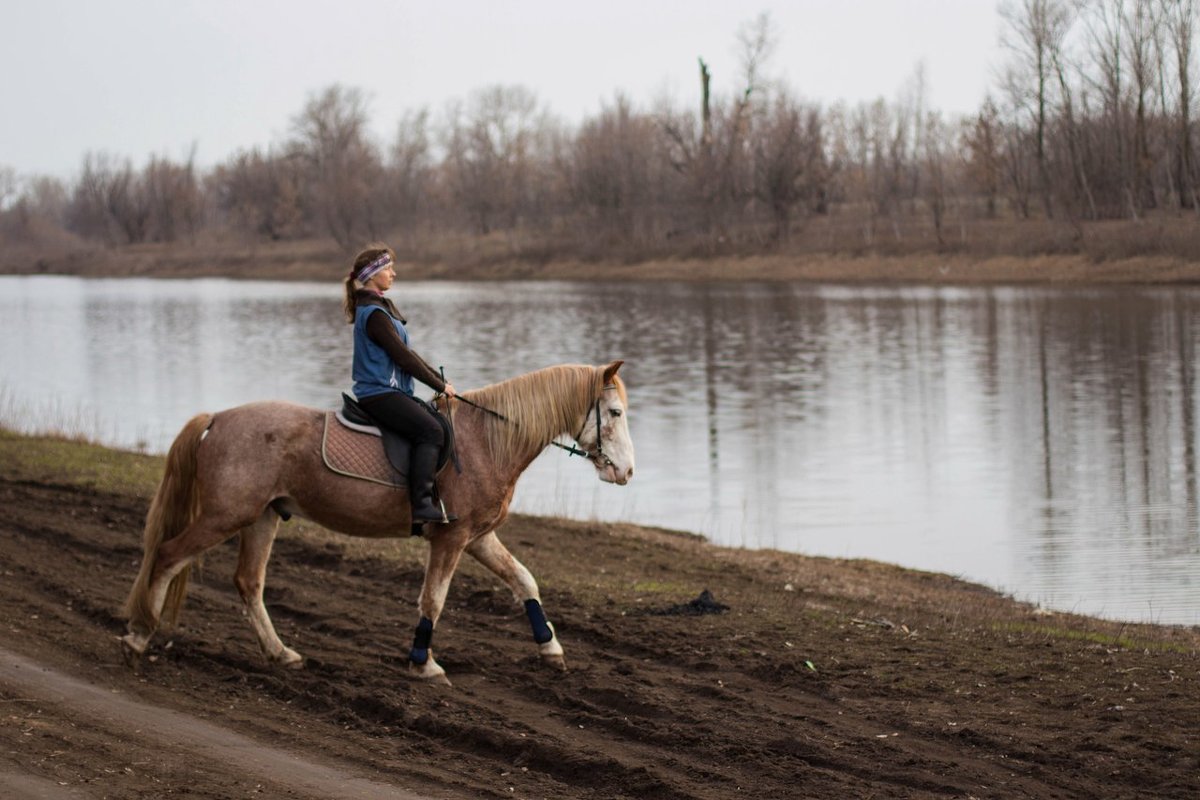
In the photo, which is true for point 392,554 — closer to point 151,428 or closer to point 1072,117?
point 151,428

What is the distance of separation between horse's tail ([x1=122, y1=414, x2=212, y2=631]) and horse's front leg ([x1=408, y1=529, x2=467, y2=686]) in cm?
138

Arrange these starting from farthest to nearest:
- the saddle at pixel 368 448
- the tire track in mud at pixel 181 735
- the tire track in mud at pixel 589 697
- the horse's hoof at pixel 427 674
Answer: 1. the saddle at pixel 368 448
2. the horse's hoof at pixel 427 674
3. the tire track in mud at pixel 589 697
4. the tire track in mud at pixel 181 735

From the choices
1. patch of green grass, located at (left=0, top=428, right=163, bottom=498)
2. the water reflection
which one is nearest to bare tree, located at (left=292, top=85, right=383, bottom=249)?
the water reflection

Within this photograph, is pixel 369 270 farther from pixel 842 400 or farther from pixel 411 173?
pixel 411 173

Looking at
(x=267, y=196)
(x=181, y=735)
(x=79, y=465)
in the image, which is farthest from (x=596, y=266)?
(x=181, y=735)

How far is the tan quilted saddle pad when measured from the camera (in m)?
7.26

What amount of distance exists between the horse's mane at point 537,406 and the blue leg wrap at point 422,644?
106cm

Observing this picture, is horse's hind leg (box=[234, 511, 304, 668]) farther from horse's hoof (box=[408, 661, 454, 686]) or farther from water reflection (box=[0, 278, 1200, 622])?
water reflection (box=[0, 278, 1200, 622])

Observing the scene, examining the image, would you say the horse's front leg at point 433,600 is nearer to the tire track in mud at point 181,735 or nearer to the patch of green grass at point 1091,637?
the tire track in mud at point 181,735

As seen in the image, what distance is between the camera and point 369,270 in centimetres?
730

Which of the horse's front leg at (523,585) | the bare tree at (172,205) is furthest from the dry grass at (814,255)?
the horse's front leg at (523,585)

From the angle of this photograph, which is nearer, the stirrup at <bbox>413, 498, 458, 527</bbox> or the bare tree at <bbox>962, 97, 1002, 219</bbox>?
the stirrup at <bbox>413, 498, 458, 527</bbox>

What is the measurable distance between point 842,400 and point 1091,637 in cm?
1702

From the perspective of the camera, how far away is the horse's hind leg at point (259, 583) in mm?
7398
